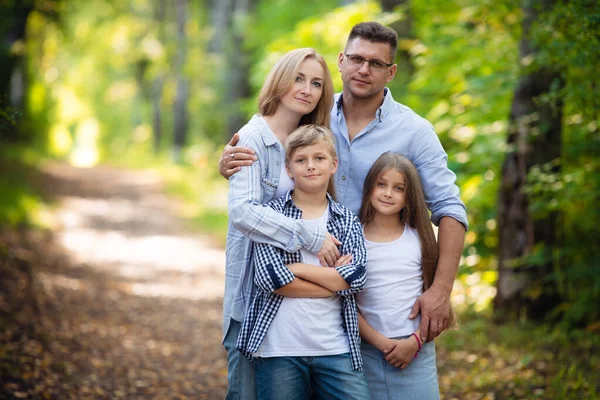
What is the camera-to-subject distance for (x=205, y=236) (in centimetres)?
1191

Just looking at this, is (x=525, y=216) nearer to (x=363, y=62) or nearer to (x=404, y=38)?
(x=404, y=38)

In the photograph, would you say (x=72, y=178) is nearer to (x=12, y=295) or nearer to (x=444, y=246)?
(x=12, y=295)

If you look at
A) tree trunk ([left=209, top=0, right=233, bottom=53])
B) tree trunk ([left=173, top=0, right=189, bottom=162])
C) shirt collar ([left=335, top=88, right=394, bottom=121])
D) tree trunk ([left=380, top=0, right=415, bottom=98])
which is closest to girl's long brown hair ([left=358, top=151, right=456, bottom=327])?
shirt collar ([left=335, top=88, right=394, bottom=121])

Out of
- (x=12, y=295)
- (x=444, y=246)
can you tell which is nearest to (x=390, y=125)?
(x=444, y=246)

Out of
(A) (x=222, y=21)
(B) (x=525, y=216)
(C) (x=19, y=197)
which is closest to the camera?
(B) (x=525, y=216)

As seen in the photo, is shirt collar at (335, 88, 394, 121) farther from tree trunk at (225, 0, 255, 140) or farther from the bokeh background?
tree trunk at (225, 0, 255, 140)

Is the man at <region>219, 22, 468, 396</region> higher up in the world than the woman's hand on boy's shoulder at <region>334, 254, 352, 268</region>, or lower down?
higher up

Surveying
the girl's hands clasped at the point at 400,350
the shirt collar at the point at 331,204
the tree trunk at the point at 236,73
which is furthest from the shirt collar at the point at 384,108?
the tree trunk at the point at 236,73

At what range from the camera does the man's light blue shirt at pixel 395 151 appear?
3.01 meters

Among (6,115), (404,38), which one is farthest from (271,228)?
(404,38)

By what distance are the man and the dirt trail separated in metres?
2.72

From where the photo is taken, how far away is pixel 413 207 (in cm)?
294

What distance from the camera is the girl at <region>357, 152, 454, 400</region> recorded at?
110 inches

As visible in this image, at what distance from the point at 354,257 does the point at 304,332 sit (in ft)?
1.23
